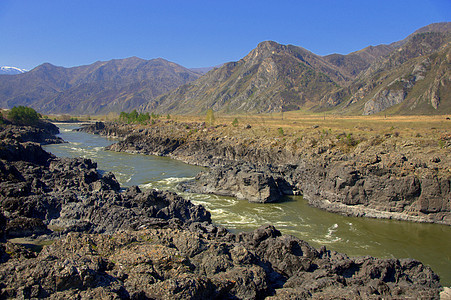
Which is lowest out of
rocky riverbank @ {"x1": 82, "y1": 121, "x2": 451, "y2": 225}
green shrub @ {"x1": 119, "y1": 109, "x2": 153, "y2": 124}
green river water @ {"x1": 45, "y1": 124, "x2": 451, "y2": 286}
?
green river water @ {"x1": 45, "y1": 124, "x2": 451, "y2": 286}

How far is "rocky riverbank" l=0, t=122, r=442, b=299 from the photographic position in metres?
9.91

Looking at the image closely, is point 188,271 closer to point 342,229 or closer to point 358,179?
point 342,229

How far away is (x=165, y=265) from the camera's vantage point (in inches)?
474

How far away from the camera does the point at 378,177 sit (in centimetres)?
3484

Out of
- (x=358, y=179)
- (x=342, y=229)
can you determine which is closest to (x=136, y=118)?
(x=358, y=179)

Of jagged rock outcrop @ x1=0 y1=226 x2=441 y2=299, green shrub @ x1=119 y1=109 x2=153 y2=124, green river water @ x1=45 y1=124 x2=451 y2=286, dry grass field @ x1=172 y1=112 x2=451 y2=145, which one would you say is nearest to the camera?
jagged rock outcrop @ x1=0 y1=226 x2=441 y2=299

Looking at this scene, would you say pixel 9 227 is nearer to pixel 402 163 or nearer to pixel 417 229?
pixel 417 229

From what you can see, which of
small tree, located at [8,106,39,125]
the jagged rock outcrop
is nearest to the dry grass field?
the jagged rock outcrop

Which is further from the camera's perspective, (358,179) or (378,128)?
(378,128)

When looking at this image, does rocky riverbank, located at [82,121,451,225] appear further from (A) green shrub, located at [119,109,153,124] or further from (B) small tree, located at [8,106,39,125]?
(B) small tree, located at [8,106,39,125]

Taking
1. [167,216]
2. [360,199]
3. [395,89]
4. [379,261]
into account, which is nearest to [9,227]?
[167,216]

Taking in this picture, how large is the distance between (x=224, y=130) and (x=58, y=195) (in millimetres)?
63117

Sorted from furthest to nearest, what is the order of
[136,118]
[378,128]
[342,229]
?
[136,118]
[378,128]
[342,229]

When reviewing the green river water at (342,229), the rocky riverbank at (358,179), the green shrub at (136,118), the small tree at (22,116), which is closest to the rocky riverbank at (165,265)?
the green river water at (342,229)
